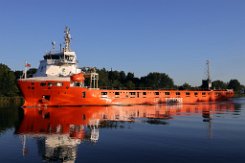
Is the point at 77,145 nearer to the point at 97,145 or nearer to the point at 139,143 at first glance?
the point at 97,145

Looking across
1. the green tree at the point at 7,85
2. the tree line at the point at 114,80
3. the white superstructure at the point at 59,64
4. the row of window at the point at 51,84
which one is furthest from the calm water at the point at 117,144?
the green tree at the point at 7,85

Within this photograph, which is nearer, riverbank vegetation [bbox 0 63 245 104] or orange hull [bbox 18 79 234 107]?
orange hull [bbox 18 79 234 107]

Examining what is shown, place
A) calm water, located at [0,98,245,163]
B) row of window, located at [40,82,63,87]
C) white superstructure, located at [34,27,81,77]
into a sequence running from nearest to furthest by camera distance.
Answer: calm water, located at [0,98,245,163] < row of window, located at [40,82,63,87] < white superstructure, located at [34,27,81,77]

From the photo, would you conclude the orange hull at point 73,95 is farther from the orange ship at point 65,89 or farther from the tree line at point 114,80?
the tree line at point 114,80

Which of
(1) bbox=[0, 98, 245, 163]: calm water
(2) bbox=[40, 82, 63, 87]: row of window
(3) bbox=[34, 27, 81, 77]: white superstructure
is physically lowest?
(1) bbox=[0, 98, 245, 163]: calm water

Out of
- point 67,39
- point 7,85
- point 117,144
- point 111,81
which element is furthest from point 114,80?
point 117,144

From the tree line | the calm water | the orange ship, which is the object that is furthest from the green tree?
the calm water

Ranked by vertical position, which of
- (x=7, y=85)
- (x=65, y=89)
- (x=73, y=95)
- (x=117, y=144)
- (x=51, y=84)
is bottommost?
(x=117, y=144)

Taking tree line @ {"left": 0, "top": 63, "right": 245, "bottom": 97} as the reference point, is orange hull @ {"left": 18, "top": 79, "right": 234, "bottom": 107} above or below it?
below

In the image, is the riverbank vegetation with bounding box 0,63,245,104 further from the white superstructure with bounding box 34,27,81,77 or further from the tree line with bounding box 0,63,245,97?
the white superstructure with bounding box 34,27,81,77

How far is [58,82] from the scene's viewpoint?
183ft

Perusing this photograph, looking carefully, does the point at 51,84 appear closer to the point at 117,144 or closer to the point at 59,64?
the point at 59,64

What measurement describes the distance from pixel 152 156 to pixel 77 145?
5929mm

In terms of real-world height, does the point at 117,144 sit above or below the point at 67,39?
below
